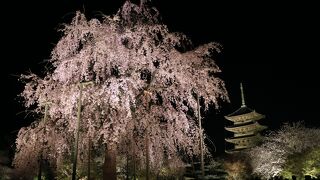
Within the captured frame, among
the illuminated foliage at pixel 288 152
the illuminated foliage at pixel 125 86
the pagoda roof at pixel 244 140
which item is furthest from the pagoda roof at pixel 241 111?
the illuminated foliage at pixel 125 86

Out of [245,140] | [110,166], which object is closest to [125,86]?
[110,166]

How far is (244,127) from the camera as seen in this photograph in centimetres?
5903

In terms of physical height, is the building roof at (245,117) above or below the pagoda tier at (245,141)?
above

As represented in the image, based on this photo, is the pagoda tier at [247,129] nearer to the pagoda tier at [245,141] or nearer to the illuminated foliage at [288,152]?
the pagoda tier at [245,141]

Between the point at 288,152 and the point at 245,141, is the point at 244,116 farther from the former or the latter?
the point at 288,152

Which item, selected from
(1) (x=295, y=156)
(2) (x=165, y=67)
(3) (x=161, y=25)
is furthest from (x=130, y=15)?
(1) (x=295, y=156)

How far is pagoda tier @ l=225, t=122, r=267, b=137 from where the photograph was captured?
5828 cm

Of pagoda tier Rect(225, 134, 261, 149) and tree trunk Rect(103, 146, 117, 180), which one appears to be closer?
tree trunk Rect(103, 146, 117, 180)

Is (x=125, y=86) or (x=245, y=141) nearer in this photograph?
(x=125, y=86)

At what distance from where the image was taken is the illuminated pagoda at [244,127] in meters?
57.8

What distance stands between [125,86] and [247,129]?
48249 mm

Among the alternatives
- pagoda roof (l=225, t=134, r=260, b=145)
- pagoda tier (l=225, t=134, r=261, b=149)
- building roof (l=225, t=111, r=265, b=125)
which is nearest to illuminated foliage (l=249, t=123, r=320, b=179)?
pagoda tier (l=225, t=134, r=261, b=149)

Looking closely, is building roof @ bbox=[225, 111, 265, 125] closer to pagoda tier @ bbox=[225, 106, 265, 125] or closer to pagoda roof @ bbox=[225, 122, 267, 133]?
pagoda tier @ bbox=[225, 106, 265, 125]

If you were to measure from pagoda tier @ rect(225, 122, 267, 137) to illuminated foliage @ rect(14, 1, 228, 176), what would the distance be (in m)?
44.1
